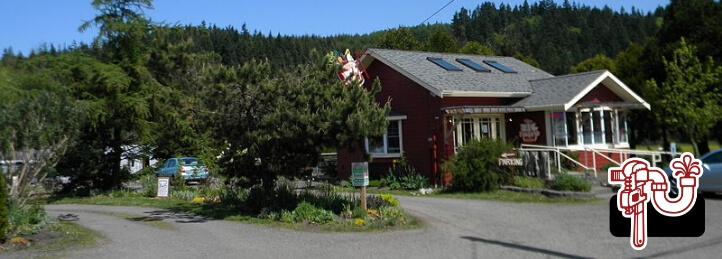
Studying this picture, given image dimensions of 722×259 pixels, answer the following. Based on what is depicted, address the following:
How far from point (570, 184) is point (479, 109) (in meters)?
4.32

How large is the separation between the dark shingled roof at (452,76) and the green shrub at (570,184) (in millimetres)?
4726

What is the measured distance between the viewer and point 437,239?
1004cm

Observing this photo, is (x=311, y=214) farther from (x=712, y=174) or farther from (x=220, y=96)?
(x=712, y=174)

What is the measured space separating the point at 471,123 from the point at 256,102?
10.6 meters

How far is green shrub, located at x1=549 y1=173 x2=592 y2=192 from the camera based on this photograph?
50.9ft

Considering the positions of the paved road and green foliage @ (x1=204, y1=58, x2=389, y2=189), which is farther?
green foliage @ (x1=204, y1=58, x2=389, y2=189)

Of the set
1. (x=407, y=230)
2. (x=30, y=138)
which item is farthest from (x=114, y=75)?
(x=407, y=230)

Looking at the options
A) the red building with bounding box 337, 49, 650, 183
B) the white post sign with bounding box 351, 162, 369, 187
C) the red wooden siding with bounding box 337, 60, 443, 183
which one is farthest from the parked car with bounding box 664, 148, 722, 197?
the red wooden siding with bounding box 337, 60, 443, 183

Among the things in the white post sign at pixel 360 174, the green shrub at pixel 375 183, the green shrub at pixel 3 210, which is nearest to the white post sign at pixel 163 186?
the green shrub at pixel 375 183

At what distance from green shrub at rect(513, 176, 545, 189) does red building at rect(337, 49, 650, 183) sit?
2812 millimetres

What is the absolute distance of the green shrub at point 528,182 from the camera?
16.7m

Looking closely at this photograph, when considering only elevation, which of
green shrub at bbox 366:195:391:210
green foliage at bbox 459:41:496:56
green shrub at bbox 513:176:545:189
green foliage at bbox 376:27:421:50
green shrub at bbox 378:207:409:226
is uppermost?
green foliage at bbox 376:27:421:50

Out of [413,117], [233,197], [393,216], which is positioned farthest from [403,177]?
[393,216]

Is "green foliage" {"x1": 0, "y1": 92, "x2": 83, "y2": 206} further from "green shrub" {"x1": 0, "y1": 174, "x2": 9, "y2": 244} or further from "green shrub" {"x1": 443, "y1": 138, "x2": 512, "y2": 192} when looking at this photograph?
"green shrub" {"x1": 443, "y1": 138, "x2": 512, "y2": 192}
